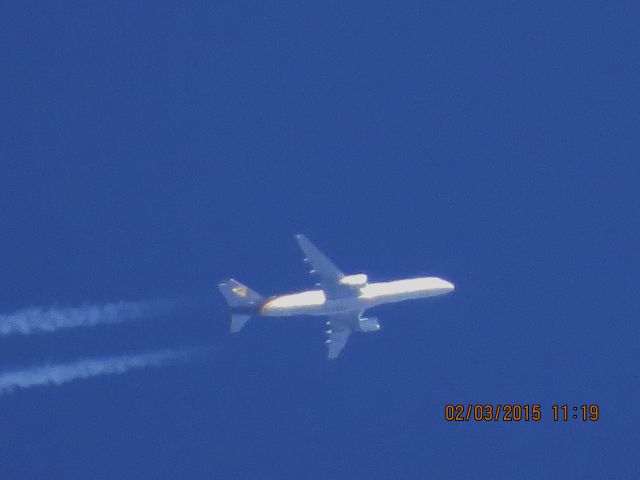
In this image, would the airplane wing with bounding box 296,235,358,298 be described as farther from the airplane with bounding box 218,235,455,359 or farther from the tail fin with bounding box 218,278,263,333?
the tail fin with bounding box 218,278,263,333

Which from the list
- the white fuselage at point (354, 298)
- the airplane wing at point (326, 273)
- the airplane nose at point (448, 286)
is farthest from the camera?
the airplane nose at point (448, 286)

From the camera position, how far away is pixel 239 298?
10062 cm

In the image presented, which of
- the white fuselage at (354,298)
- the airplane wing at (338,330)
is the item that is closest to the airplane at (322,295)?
the white fuselage at (354,298)

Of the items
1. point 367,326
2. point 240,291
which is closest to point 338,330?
point 367,326

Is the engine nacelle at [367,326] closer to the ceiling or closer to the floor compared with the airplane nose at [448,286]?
closer to the floor

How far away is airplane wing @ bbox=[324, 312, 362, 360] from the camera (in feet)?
349

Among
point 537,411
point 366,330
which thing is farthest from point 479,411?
point 366,330

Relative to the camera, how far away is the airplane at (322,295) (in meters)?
98.6

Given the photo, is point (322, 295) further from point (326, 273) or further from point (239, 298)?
point (239, 298)

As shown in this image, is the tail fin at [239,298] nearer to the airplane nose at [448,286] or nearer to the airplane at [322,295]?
the airplane at [322,295]

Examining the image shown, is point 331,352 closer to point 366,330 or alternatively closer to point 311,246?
point 366,330

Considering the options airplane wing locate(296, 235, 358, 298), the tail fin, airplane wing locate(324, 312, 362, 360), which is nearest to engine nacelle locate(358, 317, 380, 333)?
airplane wing locate(324, 312, 362, 360)

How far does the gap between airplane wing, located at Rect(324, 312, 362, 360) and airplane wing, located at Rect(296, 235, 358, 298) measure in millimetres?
6008

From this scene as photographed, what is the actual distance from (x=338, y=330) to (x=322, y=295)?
8.42 meters
